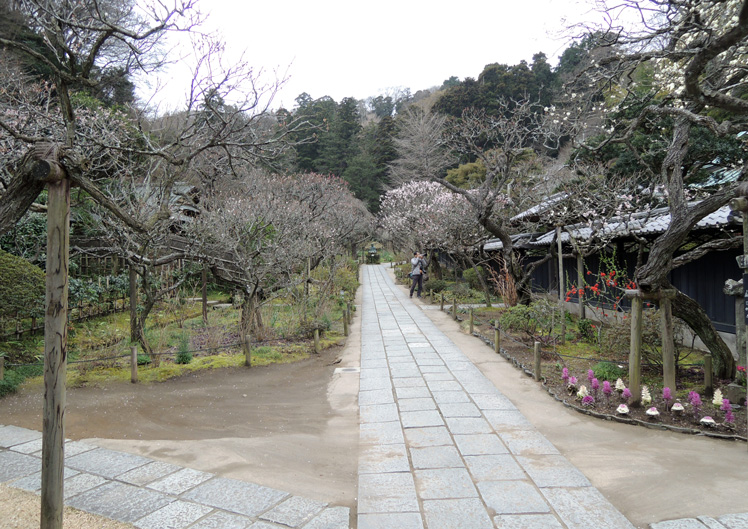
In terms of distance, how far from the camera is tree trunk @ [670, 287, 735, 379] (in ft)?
17.5

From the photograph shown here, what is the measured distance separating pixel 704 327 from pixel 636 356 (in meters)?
1.19

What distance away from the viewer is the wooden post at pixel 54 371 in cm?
252

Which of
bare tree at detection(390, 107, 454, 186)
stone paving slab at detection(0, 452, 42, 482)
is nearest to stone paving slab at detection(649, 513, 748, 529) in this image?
stone paving slab at detection(0, 452, 42, 482)

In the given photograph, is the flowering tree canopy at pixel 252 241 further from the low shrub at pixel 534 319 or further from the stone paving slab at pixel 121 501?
the stone paving slab at pixel 121 501

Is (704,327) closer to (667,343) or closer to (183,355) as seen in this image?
(667,343)

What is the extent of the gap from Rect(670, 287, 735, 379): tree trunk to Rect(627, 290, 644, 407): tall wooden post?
712 mm

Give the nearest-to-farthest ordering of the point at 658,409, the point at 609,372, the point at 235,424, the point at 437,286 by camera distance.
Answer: the point at 658,409
the point at 235,424
the point at 609,372
the point at 437,286

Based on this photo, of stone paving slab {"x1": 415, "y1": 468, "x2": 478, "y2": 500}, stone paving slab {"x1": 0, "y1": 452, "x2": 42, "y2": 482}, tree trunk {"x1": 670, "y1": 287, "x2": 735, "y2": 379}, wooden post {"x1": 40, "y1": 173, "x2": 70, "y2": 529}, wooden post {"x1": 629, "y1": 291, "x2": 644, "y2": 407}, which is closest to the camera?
wooden post {"x1": 40, "y1": 173, "x2": 70, "y2": 529}

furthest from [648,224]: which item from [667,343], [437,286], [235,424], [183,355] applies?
[437,286]

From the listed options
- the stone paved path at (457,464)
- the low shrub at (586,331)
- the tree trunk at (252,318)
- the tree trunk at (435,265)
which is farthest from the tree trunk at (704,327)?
the tree trunk at (435,265)

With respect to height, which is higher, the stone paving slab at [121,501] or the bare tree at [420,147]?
the bare tree at [420,147]

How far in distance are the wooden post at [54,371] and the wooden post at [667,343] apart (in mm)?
Answer: 5436

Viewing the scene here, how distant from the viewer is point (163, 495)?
327 centimetres

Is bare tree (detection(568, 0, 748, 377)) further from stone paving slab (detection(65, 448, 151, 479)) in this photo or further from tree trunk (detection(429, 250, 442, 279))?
tree trunk (detection(429, 250, 442, 279))
